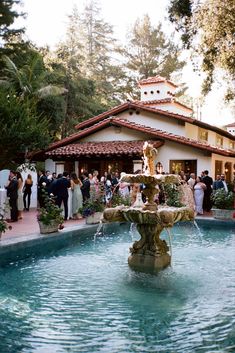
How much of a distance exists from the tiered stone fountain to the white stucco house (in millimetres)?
13408

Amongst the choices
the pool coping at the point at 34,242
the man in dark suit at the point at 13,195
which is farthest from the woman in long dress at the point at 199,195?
the man in dark suit at the point at 13,195

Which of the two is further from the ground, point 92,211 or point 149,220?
point 149,220

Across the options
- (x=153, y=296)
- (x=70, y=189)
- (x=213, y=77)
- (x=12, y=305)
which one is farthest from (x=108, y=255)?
(x=213, y=77)

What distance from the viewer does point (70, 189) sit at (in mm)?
14797

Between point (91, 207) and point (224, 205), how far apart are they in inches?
204

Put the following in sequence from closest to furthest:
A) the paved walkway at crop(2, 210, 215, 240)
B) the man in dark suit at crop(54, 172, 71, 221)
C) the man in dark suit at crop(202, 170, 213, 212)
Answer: the paved walkway at crop(2, 210, 215, 240), the man in dark suit at crop(54, 172, 71, 221), the man in dark suit at crop(202, 170, 213, 212)

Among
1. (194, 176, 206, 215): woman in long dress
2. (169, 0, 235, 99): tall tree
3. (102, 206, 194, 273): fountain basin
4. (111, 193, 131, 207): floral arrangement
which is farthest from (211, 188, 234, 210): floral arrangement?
(102, 206, 194, 273): fountain basin

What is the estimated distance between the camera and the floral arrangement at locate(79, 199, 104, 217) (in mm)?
12672

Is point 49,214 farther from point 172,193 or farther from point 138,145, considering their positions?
point 138,145

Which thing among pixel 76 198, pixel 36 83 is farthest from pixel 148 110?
pixel 76 198

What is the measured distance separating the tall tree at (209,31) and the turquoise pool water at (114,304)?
11.0m

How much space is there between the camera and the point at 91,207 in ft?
42.0

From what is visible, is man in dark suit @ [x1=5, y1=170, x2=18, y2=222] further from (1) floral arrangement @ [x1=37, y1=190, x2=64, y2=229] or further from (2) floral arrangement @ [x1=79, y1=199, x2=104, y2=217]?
(1) floral arrangement @ [x1=37, y1=190, x2=64, y2=229]

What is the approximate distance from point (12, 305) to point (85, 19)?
173ft
